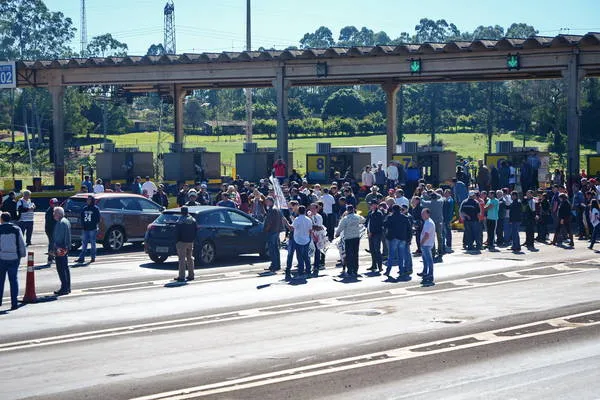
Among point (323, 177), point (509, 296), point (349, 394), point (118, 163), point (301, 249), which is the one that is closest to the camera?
point (349, 394)

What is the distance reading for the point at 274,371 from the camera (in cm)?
1350

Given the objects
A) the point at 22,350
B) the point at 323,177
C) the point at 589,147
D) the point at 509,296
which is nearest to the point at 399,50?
the point at 323,177

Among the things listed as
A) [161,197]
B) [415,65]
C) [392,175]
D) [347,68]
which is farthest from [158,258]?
[347,68]

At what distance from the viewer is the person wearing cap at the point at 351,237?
77.2 feet

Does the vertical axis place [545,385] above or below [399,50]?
below

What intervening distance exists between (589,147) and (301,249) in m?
67.2

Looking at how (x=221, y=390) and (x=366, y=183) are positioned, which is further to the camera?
(x=366, y=183)

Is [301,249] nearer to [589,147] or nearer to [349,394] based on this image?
[349,394]

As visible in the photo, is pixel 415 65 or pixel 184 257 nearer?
pixel 184 257

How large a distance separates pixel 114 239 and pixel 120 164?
25.3m

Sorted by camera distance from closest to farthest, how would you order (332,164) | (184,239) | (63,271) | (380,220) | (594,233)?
(63,271) < (184,239) < (380,220) < (594,233) < (332,164)

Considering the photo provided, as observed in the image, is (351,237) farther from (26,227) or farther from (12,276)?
(26,227)

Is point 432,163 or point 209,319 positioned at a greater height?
point 432,163

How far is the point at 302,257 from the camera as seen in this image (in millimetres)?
23656
